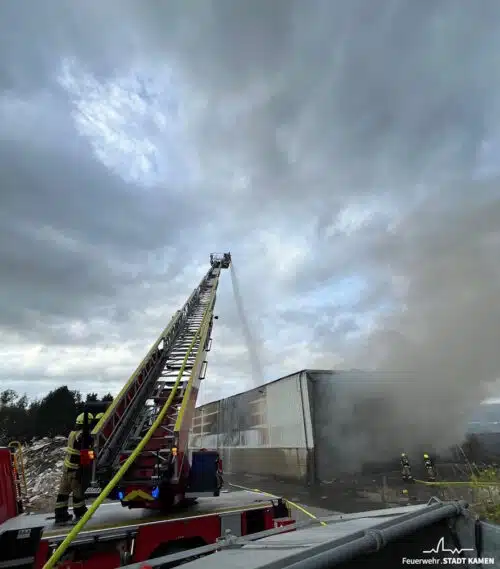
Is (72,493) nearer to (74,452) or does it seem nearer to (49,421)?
(74,452)

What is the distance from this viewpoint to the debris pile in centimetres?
1316

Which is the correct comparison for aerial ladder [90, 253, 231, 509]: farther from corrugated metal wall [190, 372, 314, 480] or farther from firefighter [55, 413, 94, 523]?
corrugated metal wall [190, 372, 314, 480]

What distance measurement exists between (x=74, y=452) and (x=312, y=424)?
13.2 metres

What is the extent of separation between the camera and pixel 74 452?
4.62 m

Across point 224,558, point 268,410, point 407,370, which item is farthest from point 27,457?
point 224,558

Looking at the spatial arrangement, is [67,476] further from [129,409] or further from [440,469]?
[440,469]

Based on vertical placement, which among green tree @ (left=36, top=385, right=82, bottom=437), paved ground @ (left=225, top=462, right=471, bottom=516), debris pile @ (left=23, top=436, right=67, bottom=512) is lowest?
paved ground @ (left=225, top=462, right=471, bottom=516)

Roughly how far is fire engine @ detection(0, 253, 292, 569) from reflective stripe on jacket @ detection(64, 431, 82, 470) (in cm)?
15

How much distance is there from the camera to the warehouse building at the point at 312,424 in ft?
53.0

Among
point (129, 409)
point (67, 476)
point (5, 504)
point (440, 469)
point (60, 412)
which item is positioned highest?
point (60, 412)

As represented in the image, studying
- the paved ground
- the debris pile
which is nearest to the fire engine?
the paved ground

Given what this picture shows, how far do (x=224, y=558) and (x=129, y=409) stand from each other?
4506 mm

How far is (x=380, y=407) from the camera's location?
18.3 meters

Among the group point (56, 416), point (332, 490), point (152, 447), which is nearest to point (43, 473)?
point (56, 416)
